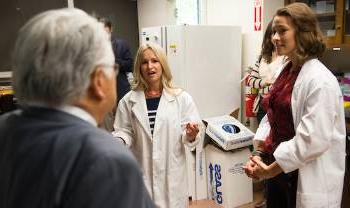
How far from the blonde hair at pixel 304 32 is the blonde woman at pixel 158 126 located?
2.34 ft

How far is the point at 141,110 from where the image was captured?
2.01m

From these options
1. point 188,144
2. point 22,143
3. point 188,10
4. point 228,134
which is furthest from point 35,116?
point 188,10

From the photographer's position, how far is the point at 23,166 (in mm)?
718

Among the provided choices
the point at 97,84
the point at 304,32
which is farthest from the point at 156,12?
the point at 97,84

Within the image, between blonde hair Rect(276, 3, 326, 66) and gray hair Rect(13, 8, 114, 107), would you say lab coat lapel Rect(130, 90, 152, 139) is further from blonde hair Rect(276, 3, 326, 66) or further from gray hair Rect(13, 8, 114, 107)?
gray hair Rect(13, 8, 114, 107)

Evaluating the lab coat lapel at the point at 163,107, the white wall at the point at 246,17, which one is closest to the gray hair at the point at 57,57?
the lab coat lapel at the point at 163,107

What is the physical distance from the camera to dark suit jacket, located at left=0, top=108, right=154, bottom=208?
2.23 feet

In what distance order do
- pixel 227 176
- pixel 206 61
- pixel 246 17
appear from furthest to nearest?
1. pixel 246 17
2. pixel 206 61
3. pixel 227 176

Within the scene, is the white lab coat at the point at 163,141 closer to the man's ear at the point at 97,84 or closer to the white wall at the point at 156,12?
the man's ear at the point at 97,84

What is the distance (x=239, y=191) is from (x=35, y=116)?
8.47ft

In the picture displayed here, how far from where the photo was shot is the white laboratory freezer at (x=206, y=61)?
3.17 m

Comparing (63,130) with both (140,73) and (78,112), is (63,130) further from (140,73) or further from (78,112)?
(140,73)

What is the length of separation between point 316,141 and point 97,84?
1.00m

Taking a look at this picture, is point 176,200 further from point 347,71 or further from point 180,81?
point 347,71
